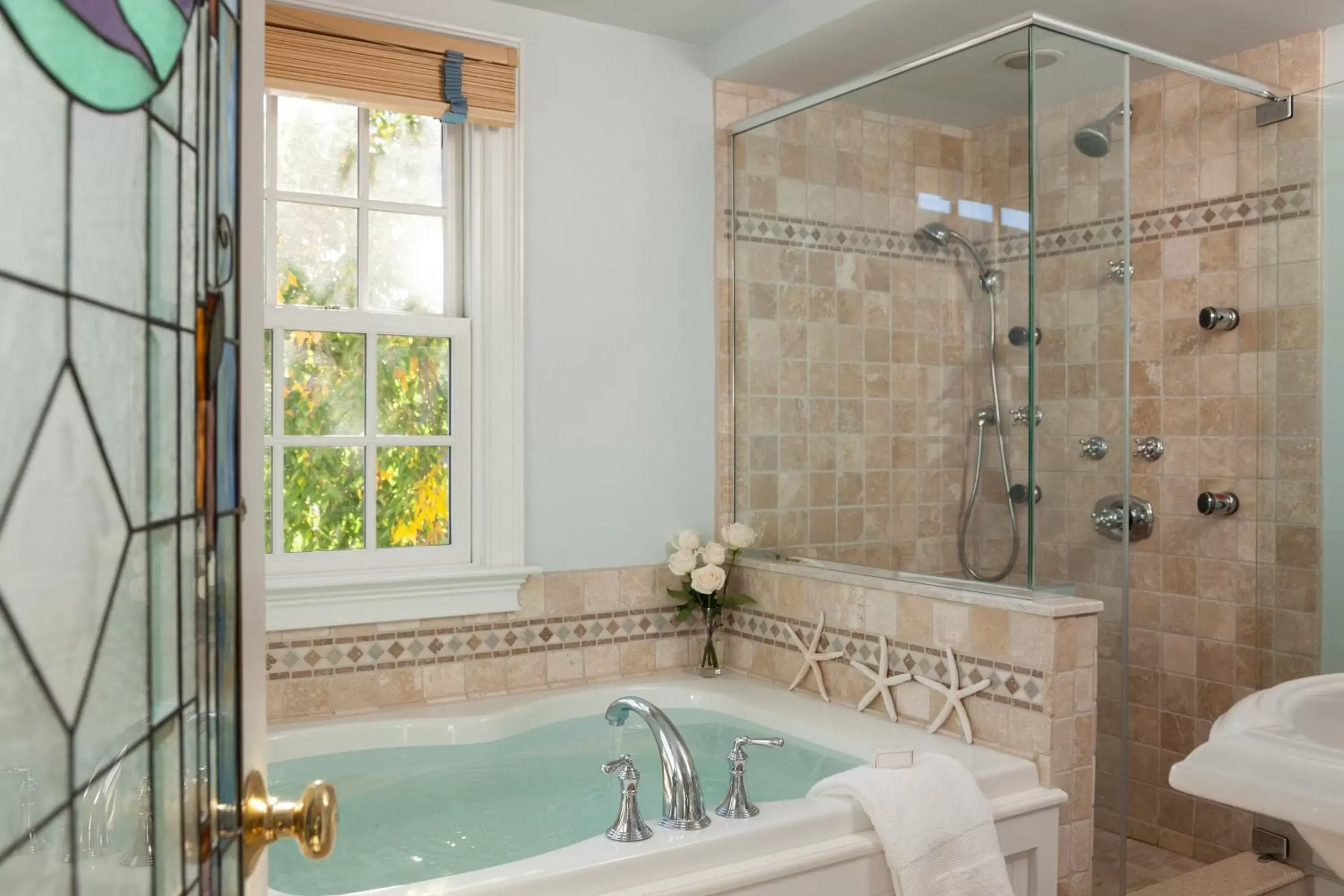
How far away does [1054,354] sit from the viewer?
250 centimetres

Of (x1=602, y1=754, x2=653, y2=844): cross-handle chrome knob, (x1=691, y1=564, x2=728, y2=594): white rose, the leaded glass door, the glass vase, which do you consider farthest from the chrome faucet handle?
the glass vase

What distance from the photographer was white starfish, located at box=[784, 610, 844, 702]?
118 inches

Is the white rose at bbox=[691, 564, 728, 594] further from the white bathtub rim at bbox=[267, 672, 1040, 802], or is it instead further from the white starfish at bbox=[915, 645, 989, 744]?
the white starfish at bbox=[915, 645, 989, 744]

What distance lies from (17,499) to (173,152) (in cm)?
25

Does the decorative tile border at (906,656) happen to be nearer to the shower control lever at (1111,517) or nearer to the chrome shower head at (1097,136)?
the shower control lever at (1111,517)

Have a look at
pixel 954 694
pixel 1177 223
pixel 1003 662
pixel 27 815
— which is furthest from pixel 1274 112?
pixel 27 815

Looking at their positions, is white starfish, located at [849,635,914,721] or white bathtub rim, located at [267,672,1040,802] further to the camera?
white starfish, located at [849,635,914,721]

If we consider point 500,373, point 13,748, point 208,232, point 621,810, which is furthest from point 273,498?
point 13,748

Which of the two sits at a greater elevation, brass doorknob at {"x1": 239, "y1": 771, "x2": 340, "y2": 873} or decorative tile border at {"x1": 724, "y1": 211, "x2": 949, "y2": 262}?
decorative tile border at {"x1": 724, "y1": 211, "x2": 949, "y2": 262}

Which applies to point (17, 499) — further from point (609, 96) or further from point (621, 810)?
point (609, 96)

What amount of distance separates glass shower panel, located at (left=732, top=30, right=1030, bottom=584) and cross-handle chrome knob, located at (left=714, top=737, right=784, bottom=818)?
792 mm

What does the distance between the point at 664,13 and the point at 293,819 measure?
2841mm

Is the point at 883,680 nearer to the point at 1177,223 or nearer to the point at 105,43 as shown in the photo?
the point at 1177,223

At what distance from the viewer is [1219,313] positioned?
2941mm
